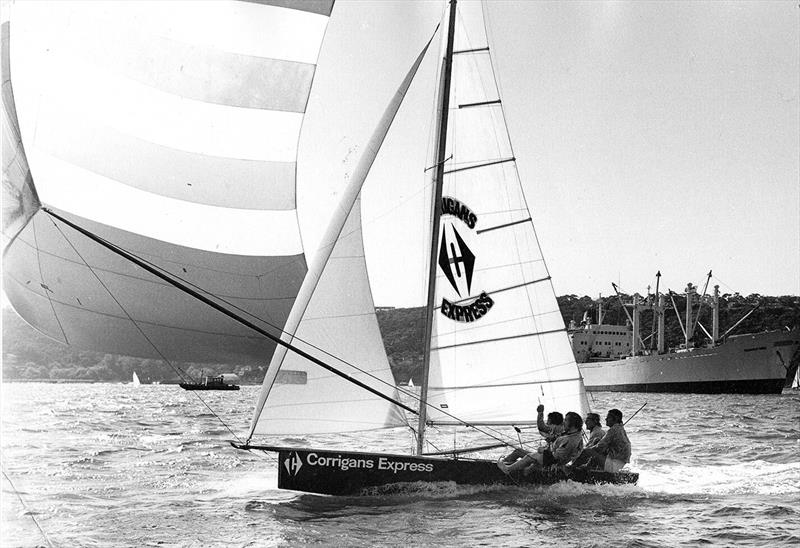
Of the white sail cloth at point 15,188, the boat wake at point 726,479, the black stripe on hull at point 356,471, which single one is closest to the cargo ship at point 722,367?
the boat wake at point 726,479

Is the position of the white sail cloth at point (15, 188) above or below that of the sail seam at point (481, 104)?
below

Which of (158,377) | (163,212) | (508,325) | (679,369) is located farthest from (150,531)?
(158,377)

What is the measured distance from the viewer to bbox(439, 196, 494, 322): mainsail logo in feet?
40.0

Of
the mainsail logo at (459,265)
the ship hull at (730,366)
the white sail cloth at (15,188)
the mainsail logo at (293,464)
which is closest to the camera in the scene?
the white sail cloth at (15,188)

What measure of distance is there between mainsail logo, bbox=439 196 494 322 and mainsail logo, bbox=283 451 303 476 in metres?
3.01

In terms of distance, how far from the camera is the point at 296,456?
1107 cm

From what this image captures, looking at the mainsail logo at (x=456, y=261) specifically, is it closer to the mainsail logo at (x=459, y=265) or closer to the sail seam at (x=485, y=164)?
the mainsail logo at (x=459, y=265)

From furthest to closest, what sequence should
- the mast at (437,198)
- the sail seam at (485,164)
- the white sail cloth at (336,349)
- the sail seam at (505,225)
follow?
1. the sail seam at (505,225)
2. the sail seam at (485,164)
3. the mast at (437,198)
4. the white sail cloth at (336,349)

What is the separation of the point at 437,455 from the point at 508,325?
2252 mm

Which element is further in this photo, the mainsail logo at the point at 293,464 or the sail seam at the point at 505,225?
the sail seam at the point at 505,225

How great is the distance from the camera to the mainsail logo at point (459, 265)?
12.2 meters

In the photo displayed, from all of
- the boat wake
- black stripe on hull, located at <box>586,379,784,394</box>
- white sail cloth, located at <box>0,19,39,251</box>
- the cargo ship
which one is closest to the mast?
the boat wake

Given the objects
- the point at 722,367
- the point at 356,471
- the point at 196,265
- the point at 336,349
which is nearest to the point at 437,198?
the point at 336,349

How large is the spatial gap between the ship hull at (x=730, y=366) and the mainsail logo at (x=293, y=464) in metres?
59.0
